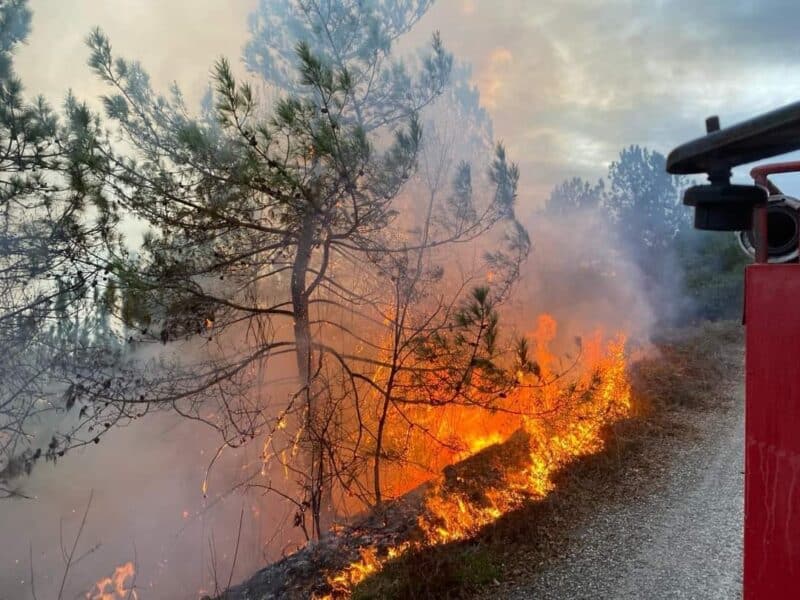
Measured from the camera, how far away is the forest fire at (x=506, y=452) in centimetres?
582

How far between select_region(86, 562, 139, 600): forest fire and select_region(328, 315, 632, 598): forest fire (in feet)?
18.8

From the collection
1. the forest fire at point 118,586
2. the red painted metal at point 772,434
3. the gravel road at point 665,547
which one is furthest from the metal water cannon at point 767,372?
the forest fire at point 118,586

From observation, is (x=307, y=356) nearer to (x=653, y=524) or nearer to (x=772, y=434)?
(x=653, y=524)

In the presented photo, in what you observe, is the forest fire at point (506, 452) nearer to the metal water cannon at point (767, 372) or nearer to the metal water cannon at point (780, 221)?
the metal water cannon at point (780, 221)

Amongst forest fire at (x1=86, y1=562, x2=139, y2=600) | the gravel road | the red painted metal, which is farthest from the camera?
forest fire at (x1=86, y1=562, x2=139, y2=600)

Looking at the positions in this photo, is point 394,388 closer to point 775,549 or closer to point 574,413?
point 574,413

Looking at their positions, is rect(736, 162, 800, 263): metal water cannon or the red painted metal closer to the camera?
the red painted metal

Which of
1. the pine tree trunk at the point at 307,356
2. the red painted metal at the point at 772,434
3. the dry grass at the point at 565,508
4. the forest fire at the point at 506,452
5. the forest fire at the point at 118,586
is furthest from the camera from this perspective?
the forest fire at the point at 118,586

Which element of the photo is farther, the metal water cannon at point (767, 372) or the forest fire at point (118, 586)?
the forest fire at point (118, 586)

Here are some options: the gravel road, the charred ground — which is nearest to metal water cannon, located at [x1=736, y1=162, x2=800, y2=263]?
the gravel road

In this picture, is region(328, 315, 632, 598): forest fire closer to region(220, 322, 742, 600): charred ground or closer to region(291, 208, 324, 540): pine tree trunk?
region(220, 322, 742, 600): charred ground

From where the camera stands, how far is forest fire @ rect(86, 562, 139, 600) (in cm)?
910

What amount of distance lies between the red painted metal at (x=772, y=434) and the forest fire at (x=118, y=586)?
33.3 feet

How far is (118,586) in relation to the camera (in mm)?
9648
